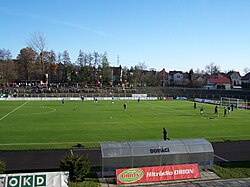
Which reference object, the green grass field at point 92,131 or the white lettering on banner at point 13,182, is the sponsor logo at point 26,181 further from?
the green grass field at point 92,131

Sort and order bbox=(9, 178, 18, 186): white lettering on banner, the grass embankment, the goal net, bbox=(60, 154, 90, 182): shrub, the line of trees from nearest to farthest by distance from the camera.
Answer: bbox=(9, 178, 18, 186): white lettering on banner, bbox=(60, 154, 90, 182): shrub, the grass embankment, the goal net, the line of trees

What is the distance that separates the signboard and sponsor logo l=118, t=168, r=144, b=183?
2830mm

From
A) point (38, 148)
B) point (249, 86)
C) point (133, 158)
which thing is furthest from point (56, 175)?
point (249, 86)

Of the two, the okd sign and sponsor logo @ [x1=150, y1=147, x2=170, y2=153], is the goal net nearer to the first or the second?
the okd sign

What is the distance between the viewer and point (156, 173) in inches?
548

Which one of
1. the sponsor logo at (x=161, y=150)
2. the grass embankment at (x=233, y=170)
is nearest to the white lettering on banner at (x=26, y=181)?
the sponsor logo at (x=161, y=150)

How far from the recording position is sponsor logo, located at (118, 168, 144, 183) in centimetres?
1352

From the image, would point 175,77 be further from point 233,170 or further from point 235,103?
point 233,170

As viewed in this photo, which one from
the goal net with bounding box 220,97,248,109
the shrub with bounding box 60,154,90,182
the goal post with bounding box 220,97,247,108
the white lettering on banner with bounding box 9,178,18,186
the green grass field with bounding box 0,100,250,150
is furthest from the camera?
the goal post with bounding box 220,97,247,108

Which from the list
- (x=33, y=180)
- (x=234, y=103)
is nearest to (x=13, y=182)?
(x=33, y=180)

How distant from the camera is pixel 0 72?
99.8 m

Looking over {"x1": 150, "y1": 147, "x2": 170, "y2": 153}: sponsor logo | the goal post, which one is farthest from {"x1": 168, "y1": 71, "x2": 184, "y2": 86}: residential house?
{"x1": 150, "y1": 147, "x2": 170, "y2": 153}: sponsor logo

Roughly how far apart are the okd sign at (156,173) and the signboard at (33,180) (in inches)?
114

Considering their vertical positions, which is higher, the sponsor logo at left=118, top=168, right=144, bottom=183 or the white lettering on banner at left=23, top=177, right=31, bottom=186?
the white lettering on banner at left=23, top=177, right=31, bottom=186
